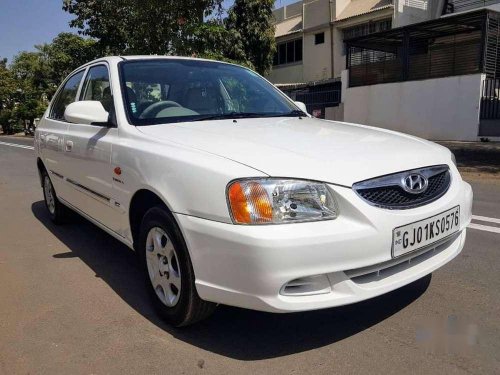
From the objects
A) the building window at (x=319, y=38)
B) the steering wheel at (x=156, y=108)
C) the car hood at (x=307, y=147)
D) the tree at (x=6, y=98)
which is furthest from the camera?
the tree at (x=6, y=98)

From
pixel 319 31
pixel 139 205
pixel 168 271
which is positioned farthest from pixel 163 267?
pixel 319 31

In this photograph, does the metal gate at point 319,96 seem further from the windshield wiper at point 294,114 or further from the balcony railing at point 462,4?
the windshield wiper at point 294,114

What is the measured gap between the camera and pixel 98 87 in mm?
4188

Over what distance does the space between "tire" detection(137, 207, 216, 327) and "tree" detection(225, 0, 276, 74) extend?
2392cm

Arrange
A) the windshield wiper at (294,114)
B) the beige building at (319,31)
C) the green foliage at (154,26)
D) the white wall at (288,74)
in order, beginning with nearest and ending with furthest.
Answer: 1. the windshield wiper at (294,114)
2. the green foliage at (154,26)
3. the beige building at (319,31)
4. the white wall at (288,74)

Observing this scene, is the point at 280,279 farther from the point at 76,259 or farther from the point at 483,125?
the point at 483,125

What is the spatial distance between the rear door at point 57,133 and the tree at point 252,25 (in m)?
21.3

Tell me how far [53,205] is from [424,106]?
15.3 meters

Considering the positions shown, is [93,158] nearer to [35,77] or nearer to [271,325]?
[271,325]

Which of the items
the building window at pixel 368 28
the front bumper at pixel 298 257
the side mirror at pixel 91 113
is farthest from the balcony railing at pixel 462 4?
the front bumper at pixel 298 257

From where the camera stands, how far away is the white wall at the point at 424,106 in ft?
52.9

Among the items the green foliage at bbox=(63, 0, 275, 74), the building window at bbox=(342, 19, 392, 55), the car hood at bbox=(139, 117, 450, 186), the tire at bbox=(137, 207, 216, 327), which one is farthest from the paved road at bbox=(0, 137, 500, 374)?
the building window at bbox=(342, 19, 392, 55)

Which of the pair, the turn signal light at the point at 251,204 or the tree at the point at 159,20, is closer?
the turn signal light at the point at 251,204

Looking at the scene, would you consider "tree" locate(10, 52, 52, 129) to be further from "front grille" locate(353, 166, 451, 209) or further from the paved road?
"front grille" locate(353, 166, 451, 209)
